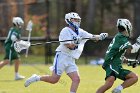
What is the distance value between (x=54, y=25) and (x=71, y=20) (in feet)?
61.3

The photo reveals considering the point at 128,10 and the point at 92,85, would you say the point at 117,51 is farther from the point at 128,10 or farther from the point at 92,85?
the point at 128,10

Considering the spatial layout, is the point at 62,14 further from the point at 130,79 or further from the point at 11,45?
the point at 130,79

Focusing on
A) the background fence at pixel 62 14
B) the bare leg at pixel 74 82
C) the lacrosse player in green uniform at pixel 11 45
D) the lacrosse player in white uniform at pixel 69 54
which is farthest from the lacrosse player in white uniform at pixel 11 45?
the background fence at pixel 62 14

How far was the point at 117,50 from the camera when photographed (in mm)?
12828

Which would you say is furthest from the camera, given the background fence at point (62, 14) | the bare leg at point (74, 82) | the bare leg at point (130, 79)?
the background fence at point (62, 14)

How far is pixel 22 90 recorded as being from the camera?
50.0 ft

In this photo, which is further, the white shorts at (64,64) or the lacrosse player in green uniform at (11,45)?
the lacrosse player in green uniform at (11,45)

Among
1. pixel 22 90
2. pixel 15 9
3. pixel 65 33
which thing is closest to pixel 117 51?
pixel 65 33

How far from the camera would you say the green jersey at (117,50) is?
12.8 meters

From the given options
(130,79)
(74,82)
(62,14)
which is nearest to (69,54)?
(74,82)

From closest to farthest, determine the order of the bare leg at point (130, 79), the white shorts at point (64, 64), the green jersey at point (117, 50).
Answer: the green jersey at point (117, 50), the bare leg at point (130, 79), the white shorts at point (64, 64)

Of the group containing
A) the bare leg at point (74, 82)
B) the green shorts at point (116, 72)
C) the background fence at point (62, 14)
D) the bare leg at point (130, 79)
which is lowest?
the background fence at point (62, 14)

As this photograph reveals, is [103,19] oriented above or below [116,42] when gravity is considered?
below

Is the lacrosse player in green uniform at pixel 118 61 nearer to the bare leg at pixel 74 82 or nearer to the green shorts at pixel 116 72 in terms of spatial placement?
the green shorts at pixel 116 72
